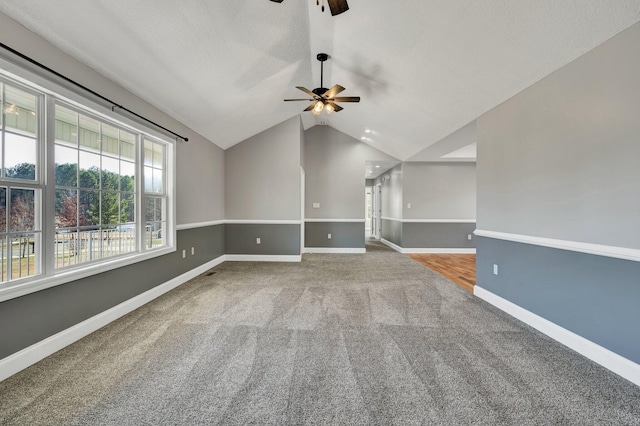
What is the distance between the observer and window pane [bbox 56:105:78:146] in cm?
216

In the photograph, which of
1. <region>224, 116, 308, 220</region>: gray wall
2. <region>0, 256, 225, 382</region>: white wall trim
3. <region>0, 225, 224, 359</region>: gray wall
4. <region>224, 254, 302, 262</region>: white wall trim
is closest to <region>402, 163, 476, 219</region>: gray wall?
<region>224, 116, 308, 220</region>: gray wall

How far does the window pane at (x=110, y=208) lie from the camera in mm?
2646

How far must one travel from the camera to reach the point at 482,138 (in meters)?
3.31

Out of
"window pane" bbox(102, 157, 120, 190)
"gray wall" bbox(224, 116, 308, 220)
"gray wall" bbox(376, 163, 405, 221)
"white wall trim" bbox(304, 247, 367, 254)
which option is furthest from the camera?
"gray wall" bbox(376, 163, 405, 221)

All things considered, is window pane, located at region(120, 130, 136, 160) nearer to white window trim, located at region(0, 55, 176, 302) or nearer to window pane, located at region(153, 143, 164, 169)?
white window trim, located at region(0, 55, 176, 302)

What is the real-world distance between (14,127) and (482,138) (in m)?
4.53

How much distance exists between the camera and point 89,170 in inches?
97.0

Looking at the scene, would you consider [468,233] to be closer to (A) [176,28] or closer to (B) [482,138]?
(B) [482,138]

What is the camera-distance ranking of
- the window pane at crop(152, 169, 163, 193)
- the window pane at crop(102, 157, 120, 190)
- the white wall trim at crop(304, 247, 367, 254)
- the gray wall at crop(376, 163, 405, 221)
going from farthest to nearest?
the gray wall at crop(376, 163, 405, 221), the white wall trim at crop(304, 247, 367, 254), the window pane at crop(152, 169, 163, 193), the window pane at crop(102, 157, 120, 190)

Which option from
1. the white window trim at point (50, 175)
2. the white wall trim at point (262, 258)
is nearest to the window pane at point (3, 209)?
the white window trim at point (50, 175)

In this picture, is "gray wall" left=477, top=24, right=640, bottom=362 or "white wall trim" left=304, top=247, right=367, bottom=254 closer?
"gray wall" left=477, top=24, right=640, bottom=362

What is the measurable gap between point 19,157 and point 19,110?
346mm

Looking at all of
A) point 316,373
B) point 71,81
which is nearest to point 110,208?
point 71,81

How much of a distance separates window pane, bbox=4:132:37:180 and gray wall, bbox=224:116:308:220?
142 inches
